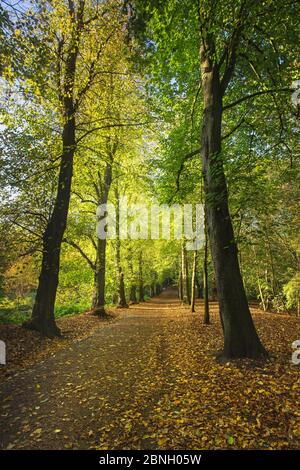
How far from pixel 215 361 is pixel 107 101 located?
9959mm

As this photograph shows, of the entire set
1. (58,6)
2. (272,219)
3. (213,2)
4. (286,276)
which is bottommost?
(286,276)

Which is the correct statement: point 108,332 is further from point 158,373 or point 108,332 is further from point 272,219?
point 272,219

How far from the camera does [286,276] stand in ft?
64.7

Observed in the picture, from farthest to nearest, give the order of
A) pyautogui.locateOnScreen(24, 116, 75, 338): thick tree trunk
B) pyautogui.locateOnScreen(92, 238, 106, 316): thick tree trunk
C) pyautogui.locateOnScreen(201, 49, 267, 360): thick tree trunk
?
pyautogui.locateOnScreen(92, 238, 106, 316): thick tree trunk < pyautogui.locateOnScreen(24, 116, 75, 338): thick tree trunk < pyautogui.locateOnScreen(201, 49, 267, 360): thick tree trunk

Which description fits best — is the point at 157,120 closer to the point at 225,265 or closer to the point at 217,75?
the point at 217,75

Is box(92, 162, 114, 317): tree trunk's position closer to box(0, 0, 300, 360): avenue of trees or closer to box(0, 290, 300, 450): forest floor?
box(0, 0, 300, 360): avenue of trees

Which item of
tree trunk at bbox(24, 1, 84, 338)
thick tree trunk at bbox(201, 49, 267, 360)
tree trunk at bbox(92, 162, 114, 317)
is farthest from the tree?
tree trunk at bbox(92, 162, 114, 317)

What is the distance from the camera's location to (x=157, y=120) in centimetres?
1190

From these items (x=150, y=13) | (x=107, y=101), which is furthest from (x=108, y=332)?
(x=150, y=13)

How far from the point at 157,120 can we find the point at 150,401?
10.6 meters

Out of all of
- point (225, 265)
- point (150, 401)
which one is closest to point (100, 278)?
point (225, 265)

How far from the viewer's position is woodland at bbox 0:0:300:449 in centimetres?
414

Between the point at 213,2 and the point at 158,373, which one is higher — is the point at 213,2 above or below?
above

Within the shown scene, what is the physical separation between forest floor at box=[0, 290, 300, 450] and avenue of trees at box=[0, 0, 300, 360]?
1.17 metres
